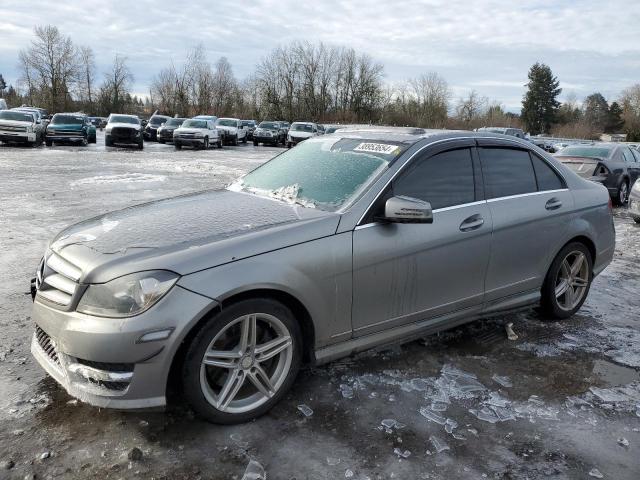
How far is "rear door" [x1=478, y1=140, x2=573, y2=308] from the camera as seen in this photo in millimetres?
4090

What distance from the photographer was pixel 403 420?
3.14m

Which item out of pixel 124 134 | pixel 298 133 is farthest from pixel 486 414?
pixel 298 133

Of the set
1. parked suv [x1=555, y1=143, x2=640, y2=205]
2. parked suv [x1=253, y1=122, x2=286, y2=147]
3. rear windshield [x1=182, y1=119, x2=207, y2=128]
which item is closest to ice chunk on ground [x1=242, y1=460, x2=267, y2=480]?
A: parked suv [x1=555, y1=143, x2=640, y2=205]

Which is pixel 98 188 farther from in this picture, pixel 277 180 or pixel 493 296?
pixel 493 296

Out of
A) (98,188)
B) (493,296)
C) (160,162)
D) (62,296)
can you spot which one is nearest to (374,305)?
(493,296)

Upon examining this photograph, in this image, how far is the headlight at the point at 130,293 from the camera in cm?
265

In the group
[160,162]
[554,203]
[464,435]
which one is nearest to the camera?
[464,435]

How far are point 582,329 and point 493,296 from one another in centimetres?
124

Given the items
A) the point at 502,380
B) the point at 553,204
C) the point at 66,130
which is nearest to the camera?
the point at 502,380

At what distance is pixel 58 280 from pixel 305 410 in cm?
163

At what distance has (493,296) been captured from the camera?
414cm

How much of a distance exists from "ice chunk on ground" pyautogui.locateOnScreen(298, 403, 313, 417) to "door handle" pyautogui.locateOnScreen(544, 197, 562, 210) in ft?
8.81

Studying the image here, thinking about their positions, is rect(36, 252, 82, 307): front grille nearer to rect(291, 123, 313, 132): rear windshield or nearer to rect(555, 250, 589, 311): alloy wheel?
rect(555, 250, 589, 311): alloy wheel

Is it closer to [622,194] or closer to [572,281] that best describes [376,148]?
[572,281]
